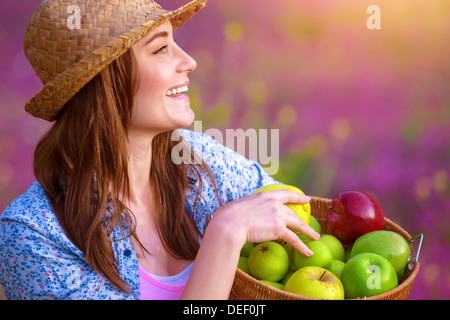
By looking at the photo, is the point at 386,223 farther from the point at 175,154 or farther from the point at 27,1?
the point at 27,1

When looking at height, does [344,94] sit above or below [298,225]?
above

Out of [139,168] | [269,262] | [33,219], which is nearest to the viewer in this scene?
[269,262]

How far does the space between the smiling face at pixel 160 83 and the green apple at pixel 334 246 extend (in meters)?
0.46

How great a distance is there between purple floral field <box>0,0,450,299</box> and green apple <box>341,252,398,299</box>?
4.42 ft

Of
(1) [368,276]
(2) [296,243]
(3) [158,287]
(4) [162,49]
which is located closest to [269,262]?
(2) [296,243]

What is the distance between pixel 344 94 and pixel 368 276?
4.79 feet

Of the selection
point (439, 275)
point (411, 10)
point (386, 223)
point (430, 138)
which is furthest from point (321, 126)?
point (386, 223)

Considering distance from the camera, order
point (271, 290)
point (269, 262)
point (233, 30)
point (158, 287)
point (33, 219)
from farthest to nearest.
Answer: point (233, 30) → point (158, 287) → point (33, 219) → point (269, 262) → point (271, 290)

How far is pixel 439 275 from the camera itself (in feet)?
7.41

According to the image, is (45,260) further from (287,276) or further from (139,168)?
(287,276)

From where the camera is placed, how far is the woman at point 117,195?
1.02 metres

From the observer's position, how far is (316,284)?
0.88m

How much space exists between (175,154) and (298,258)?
1.99 ft

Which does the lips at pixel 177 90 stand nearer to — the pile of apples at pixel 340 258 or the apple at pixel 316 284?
the pile of apples at pixel 340 258
